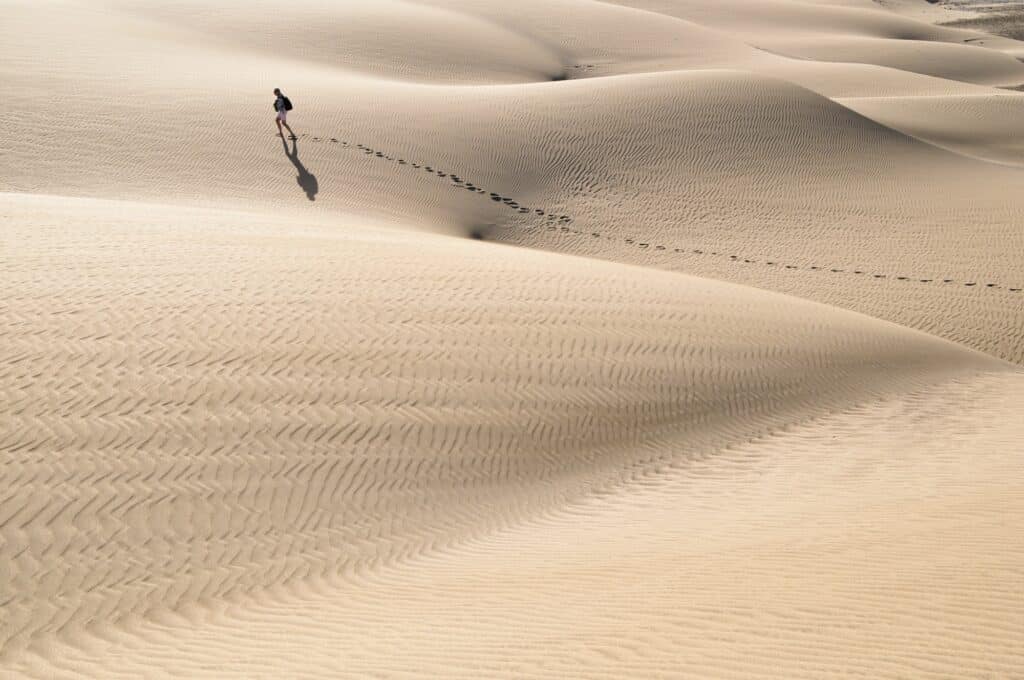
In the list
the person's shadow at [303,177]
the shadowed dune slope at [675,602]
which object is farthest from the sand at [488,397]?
the person's shadow at [303,177]

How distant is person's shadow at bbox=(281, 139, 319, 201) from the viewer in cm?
1902

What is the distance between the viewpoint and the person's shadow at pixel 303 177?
19020 mm

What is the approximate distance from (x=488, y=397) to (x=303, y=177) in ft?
38.6

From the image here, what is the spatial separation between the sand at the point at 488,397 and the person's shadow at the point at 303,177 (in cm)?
23

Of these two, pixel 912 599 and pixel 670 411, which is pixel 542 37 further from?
pixel 912 599

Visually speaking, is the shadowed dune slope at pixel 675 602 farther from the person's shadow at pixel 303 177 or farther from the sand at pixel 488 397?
the person's shadow at pixel 303 177

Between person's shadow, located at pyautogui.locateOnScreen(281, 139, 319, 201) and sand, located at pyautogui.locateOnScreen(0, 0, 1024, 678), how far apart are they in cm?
23

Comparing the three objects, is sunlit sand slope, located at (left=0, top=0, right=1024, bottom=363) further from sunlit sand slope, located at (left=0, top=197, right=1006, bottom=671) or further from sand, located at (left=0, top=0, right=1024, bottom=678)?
sunlit sand slope, located at (left=0, top=197, right=1006, bottom=671)

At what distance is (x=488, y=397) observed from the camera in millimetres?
9555

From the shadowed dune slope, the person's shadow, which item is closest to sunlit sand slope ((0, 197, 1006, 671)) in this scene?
the shadowed dune slope

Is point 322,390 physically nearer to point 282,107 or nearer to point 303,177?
point 303,177

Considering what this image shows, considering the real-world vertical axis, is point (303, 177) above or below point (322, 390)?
above

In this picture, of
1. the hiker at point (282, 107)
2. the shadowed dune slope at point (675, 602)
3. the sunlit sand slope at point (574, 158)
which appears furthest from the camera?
the hiker at point (282, 107)

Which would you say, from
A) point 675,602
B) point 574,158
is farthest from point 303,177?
point 675,602
